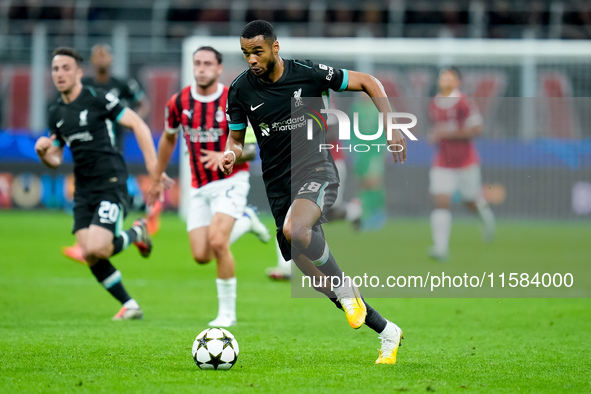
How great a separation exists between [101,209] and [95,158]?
55cm

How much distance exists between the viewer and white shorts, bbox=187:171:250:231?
842 cm

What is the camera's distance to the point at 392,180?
17531 millimetres

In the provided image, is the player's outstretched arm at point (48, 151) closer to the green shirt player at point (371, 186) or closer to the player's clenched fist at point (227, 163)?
the player's clenched fist at point (227, 163)

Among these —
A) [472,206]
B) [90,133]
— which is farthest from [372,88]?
[472,206]

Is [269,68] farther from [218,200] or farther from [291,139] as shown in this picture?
[218,200]

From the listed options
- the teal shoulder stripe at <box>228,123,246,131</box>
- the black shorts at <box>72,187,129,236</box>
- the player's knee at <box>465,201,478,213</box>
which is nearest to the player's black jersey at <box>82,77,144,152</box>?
the black shorts at <box>72,187,129,236</box>

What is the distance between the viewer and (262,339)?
283 inches

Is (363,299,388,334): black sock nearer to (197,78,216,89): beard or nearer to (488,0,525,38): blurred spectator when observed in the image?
(197,78,216,89): beard

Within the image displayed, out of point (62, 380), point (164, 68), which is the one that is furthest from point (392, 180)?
point (62, 380)

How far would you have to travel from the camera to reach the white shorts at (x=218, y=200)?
842cm

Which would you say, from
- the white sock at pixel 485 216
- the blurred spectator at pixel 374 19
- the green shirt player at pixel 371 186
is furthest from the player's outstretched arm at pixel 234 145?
the blurred spectator at pixel 374 19

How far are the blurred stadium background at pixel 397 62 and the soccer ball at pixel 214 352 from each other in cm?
1120

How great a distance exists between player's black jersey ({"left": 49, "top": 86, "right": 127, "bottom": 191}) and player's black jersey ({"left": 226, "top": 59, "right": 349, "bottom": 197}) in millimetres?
2683

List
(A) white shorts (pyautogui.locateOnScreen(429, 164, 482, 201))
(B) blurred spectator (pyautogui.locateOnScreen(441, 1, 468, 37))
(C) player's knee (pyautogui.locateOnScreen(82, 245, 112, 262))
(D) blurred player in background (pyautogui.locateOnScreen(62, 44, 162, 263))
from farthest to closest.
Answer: (B) blurred spectator (pyautogui.locateOnScreen(441, 1, 468, 37))
(A) white shorts (pyautogui.locateOnScreen(429, 164, 482, 201))
(D) blurred player in background (pyautogui.locateOnScreen(62, 44, 162, 263))
(C) player's knee (pyautogui.locateOnScreen(82, 245, 112, 262))
